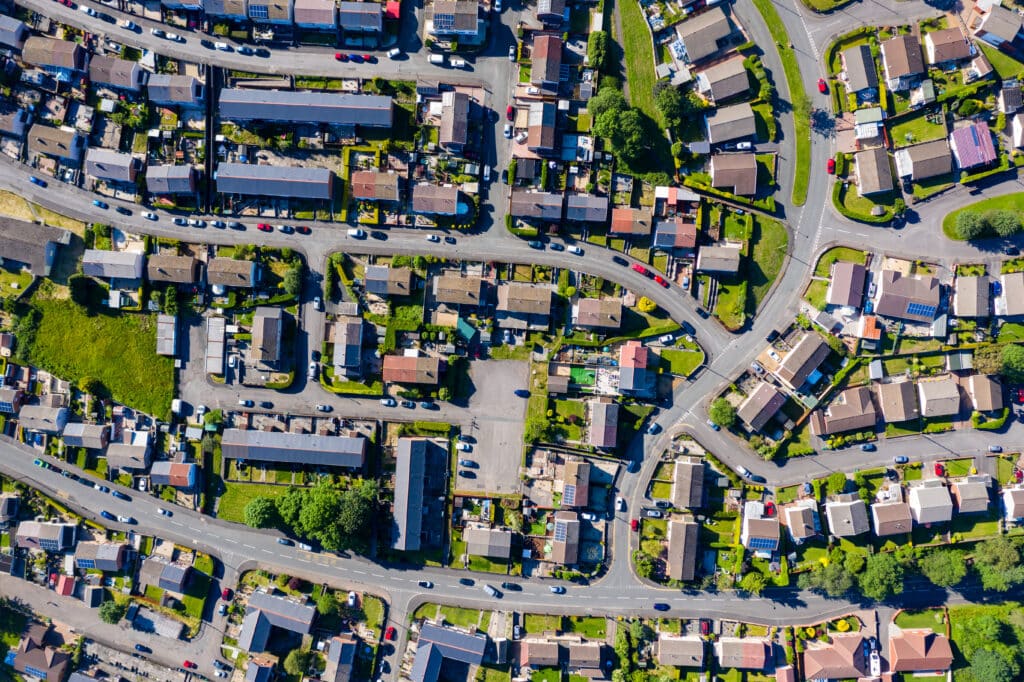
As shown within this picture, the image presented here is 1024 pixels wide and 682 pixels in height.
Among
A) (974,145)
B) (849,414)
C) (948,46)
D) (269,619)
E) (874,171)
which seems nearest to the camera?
(948,46)

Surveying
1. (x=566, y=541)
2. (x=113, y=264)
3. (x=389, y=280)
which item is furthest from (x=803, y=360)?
(x=113, y=264)

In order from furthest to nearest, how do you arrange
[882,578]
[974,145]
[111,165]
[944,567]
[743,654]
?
1. [111,165]
2. [743,654]
3. [944,567]
4. [882,578]
5. [974,145]

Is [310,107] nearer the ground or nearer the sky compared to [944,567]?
nearer the sky

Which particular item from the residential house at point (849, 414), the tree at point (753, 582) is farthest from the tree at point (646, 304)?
the tree at point (753, 582)

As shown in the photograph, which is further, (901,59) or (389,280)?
(389,280)

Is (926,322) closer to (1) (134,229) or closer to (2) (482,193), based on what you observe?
(2) (482,193)

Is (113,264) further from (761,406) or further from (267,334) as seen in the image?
(761,406)
